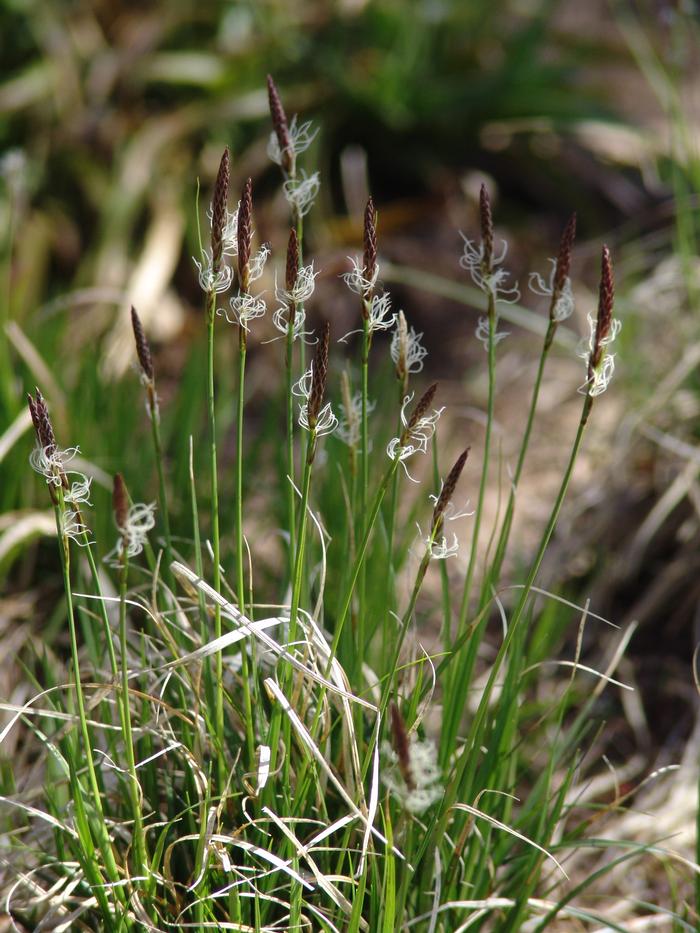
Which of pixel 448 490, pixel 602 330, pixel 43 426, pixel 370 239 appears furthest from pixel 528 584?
pixel 43 426

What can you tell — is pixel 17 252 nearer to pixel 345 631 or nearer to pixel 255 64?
pixel 255 64

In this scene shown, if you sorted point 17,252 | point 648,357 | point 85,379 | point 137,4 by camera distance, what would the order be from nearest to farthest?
point 85,379, point 648,357, point 17,252, point 137,4

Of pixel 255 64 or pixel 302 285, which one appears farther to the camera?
pixel 255 64

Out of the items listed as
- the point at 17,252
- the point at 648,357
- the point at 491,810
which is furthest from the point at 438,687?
the point at 17,252

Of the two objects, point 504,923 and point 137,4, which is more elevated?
point 137,4

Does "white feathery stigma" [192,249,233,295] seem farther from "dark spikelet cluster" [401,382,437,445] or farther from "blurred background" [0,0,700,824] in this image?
"blurred background" [0,0,700,824]

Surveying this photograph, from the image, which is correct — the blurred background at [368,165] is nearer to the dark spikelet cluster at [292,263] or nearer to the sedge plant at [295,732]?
the sedge plant at [295,732]

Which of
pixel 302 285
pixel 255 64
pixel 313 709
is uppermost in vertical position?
pixel 302 285
